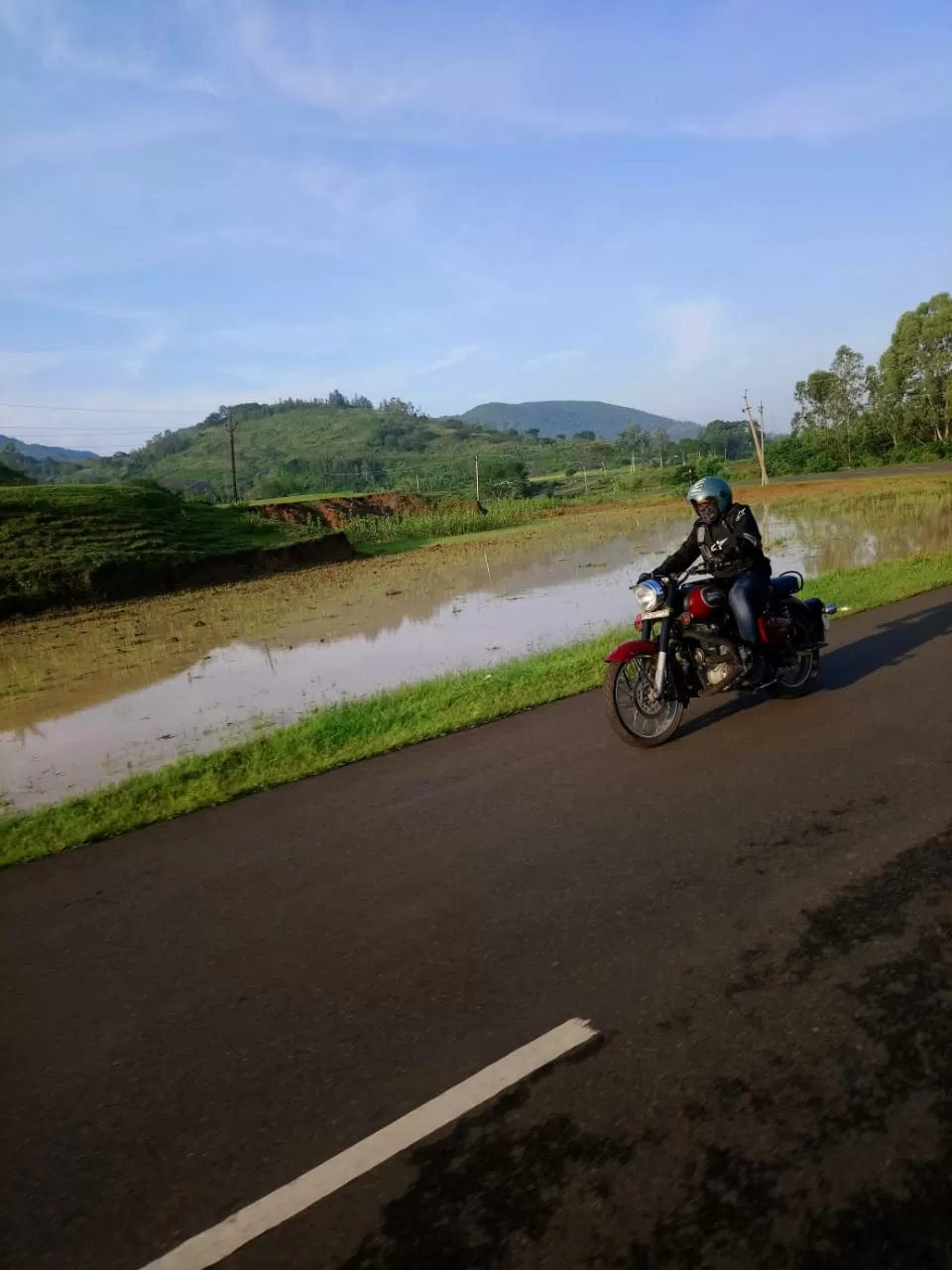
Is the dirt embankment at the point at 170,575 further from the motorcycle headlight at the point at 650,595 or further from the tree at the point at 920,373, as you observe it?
the tree at the point at 920,373

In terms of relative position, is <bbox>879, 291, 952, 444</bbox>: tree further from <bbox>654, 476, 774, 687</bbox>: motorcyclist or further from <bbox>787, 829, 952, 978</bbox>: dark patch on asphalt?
<bbox>787, 829, 952, 978</bbox>: dark patch on asphalt

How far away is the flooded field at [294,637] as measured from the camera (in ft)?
32.2

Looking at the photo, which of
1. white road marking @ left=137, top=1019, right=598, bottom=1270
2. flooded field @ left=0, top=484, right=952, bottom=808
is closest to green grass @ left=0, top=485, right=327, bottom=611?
flooded field @ left=0, top=484, right=952, bottom=808

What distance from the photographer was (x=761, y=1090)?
2.80 m

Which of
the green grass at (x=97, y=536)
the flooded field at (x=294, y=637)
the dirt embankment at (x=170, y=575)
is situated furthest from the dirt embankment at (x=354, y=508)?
the flooded field at (x=294, y=637)

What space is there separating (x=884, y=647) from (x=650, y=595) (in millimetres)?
3806

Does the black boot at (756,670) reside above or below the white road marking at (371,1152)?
above

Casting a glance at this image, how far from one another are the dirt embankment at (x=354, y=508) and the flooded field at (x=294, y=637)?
54.6ft

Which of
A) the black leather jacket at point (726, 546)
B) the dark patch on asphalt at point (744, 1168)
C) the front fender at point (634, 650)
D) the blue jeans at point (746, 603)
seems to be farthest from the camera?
the black leather jacket at point (726, 546)

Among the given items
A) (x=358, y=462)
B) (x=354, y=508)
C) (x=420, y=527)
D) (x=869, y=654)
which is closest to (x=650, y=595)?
(x=869, y=654)

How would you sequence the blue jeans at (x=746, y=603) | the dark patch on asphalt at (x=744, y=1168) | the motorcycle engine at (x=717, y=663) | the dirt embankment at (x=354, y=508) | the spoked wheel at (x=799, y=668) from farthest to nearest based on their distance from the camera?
the dirt embankment at (x=354, y=508), the spoked wheel at (x=799, y=668), the blue jeans at (x=746, y=603), the motorcycle engine at (x=717, y=663), the dark patch on asphalt at (x=744, y=1168)

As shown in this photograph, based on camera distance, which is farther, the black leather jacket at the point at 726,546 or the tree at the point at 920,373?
the tree at the point at 920,373

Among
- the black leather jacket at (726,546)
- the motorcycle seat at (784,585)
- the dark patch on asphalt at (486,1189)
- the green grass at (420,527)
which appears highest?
the green grass at (420,527)

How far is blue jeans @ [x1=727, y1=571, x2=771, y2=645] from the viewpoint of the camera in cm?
713
